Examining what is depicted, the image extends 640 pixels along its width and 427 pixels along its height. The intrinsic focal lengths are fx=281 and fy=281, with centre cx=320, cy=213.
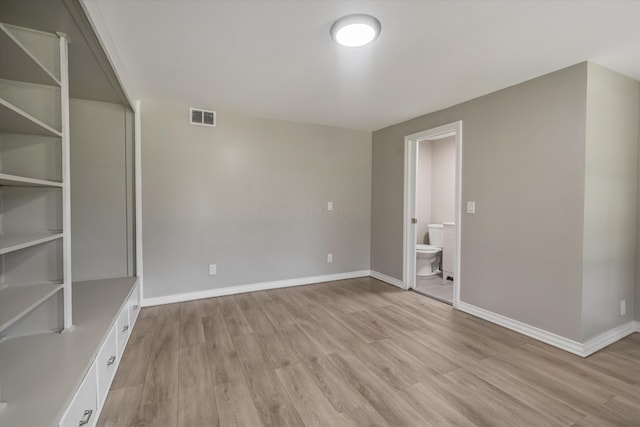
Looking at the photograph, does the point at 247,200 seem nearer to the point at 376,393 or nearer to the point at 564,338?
the point at 376,393

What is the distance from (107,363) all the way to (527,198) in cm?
343

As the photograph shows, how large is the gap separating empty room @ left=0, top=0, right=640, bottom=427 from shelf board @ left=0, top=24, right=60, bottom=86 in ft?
0.04

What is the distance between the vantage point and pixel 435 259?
4738 mm

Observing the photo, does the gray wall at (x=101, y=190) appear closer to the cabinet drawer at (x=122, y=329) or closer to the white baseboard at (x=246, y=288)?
the white baseboard at (x=246, y=288)

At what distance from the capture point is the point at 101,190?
288cm

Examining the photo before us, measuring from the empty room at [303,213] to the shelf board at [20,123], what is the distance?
21 millimetres

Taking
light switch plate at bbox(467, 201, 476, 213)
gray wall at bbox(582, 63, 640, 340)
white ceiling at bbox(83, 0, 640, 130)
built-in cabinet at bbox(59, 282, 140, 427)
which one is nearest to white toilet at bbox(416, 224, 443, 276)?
light switch plate at bbox(467, 201, 476, 213)

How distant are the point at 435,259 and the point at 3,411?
484 centimetres

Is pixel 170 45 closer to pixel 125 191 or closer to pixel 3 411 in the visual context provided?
pixel 125 191

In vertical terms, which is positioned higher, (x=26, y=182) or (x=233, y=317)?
(x=26, y=182)

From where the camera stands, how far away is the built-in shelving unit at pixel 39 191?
1547mm

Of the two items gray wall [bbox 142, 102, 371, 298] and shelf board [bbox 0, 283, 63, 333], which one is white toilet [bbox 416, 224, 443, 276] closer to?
gray wall [bbox 142, 102, 371, 298]

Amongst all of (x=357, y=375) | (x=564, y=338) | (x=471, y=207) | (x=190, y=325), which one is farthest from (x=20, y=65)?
(x=564, y=338)

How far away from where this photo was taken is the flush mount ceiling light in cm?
167
